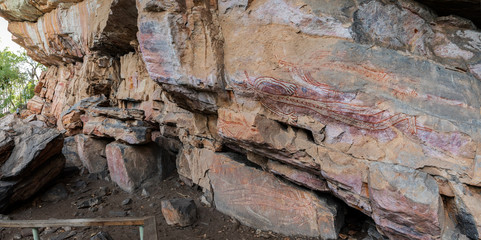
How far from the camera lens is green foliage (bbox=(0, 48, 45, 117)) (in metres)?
16.2

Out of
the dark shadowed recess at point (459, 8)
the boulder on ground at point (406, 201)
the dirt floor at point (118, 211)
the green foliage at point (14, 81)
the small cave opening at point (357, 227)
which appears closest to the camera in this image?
the boulder on ground at point (406, 201)

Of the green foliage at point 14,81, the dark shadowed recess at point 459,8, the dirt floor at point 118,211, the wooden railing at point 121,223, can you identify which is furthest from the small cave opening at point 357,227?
the green foliage at point 14,81

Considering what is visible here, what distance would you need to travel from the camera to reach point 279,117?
9.86ft

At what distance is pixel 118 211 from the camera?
4.45m

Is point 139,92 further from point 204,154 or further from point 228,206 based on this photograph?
point 228,206

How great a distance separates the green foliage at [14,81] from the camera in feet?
53.1

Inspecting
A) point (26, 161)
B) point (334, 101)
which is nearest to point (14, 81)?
point (26, 161)

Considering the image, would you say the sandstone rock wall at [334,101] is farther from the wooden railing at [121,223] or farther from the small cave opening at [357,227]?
the wooden railing at [121,223]

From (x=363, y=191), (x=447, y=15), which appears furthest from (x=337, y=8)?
(x=363, y=191)

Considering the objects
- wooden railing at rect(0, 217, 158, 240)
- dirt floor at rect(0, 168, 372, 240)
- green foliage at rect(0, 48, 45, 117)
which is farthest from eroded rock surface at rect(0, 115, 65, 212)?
green foliage at rect(0, 48, 45, 117)

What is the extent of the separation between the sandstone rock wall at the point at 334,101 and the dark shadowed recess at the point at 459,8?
59 millimetres

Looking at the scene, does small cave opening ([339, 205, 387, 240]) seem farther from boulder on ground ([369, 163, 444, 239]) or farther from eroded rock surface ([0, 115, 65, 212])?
eroded rock surface ([0, 115, 65, 212])

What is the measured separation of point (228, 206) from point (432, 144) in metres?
2.80

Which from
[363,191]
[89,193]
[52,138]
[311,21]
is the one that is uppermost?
[311,21]
